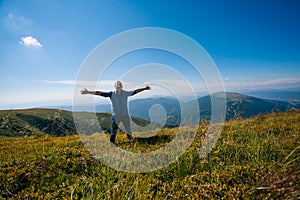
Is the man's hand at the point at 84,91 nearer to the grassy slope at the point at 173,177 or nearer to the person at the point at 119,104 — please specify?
the person at the point at 119,104

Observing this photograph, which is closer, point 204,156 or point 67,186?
point 67,186

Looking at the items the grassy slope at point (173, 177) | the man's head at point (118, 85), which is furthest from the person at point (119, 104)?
the grassy slope at point (173, 177)

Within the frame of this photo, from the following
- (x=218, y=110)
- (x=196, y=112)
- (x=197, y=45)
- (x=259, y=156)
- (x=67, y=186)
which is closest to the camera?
(x=67, y=186)

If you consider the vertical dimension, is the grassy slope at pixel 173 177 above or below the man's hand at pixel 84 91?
below

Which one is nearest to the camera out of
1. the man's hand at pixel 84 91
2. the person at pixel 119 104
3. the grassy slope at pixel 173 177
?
the grassy slope at pixel 173 177

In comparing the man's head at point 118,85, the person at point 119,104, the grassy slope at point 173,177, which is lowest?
the grassy slope at point 173,177

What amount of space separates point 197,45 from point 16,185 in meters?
6.14

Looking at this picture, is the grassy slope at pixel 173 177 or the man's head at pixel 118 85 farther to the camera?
the man's head at pixel 118 85

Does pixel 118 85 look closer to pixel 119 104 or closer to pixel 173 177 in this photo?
pixel 119 104

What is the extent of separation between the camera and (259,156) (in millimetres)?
6152

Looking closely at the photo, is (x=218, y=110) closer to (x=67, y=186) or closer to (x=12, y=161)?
(x=67, y=186)

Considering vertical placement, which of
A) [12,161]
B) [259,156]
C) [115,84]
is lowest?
[259,156]

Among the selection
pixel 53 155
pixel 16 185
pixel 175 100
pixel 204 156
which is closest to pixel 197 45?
pixel 175 100

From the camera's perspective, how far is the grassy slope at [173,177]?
412cm
